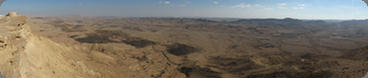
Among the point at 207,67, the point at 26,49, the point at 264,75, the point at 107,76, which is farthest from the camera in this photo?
the point at 207,67

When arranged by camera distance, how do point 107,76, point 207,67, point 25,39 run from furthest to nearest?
1. point 207,67
2. point 107,76
3. point 25,39

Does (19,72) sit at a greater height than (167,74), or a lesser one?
greater

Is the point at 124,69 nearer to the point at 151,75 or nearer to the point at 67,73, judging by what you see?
the point at 151,75

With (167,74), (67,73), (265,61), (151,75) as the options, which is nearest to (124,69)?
(151,75)

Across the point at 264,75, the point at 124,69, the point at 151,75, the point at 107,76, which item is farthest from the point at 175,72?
the point at 264,75

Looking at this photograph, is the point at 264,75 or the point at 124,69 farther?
the point at 124,69

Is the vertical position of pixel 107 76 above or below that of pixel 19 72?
below

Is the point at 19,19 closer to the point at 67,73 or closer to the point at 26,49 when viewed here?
the point at 26,49

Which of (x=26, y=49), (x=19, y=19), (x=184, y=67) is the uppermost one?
(x=19, y=19)

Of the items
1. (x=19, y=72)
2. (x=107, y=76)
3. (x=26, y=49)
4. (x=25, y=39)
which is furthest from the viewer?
(x=107, y=76)
